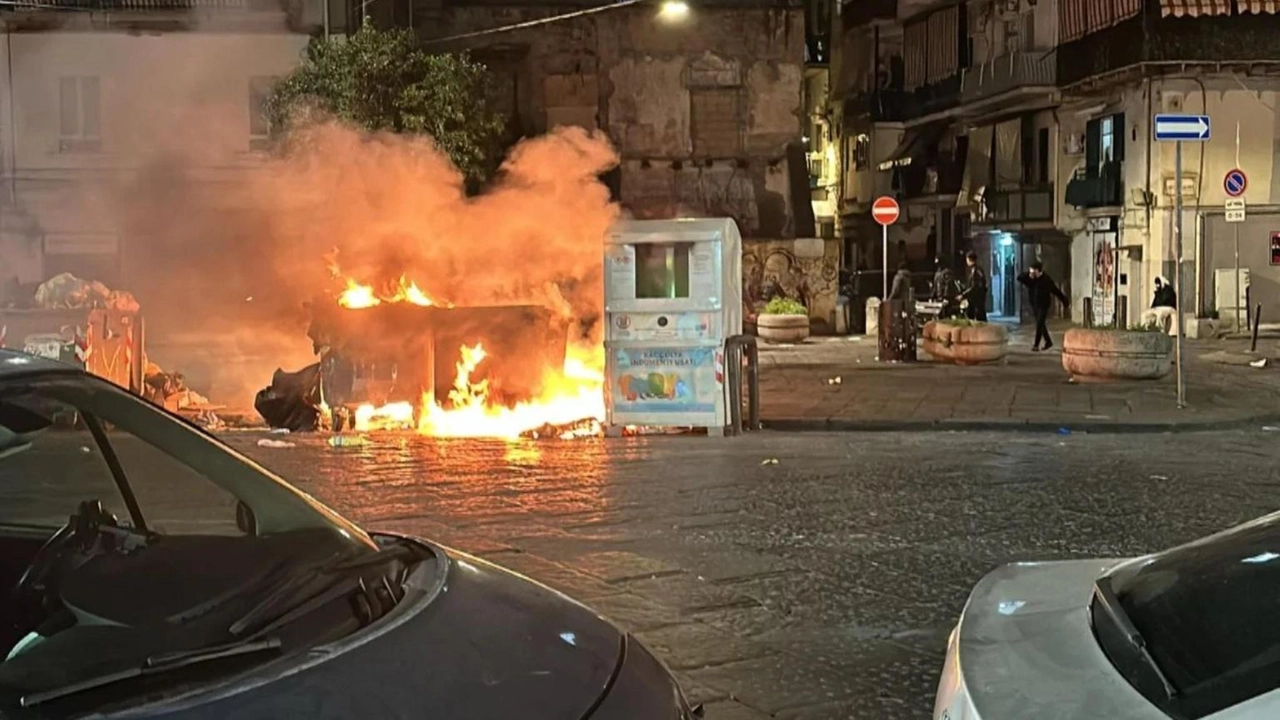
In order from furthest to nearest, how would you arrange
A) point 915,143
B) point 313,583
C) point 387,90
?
point 915,143 < point 387,90 < point 313,583

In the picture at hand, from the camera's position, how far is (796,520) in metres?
8.45

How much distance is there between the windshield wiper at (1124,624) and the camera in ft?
7.87

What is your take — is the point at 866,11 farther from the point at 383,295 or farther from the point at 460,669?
the point at 460,669

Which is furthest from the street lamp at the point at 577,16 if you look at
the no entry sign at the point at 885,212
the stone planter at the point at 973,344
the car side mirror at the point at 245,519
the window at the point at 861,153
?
the car side mirror at the point at 245,519

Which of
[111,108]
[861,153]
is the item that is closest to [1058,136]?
[861,153]

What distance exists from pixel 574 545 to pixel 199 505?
2279 millimetres

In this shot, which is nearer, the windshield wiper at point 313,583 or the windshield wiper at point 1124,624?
the windshield wiper at point 1124,624

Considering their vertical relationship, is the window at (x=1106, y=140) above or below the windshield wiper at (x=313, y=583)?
above

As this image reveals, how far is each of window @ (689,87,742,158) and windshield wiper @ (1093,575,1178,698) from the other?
90.2 feet

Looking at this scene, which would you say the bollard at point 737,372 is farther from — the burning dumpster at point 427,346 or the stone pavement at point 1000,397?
the burning dumpster at point 427,346

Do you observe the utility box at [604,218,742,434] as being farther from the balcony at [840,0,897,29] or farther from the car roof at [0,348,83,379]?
the balcony at [840,0,897,29]

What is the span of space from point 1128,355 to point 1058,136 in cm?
2005

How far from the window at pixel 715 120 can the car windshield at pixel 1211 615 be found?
27.5m

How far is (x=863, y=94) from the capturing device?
4534cm
